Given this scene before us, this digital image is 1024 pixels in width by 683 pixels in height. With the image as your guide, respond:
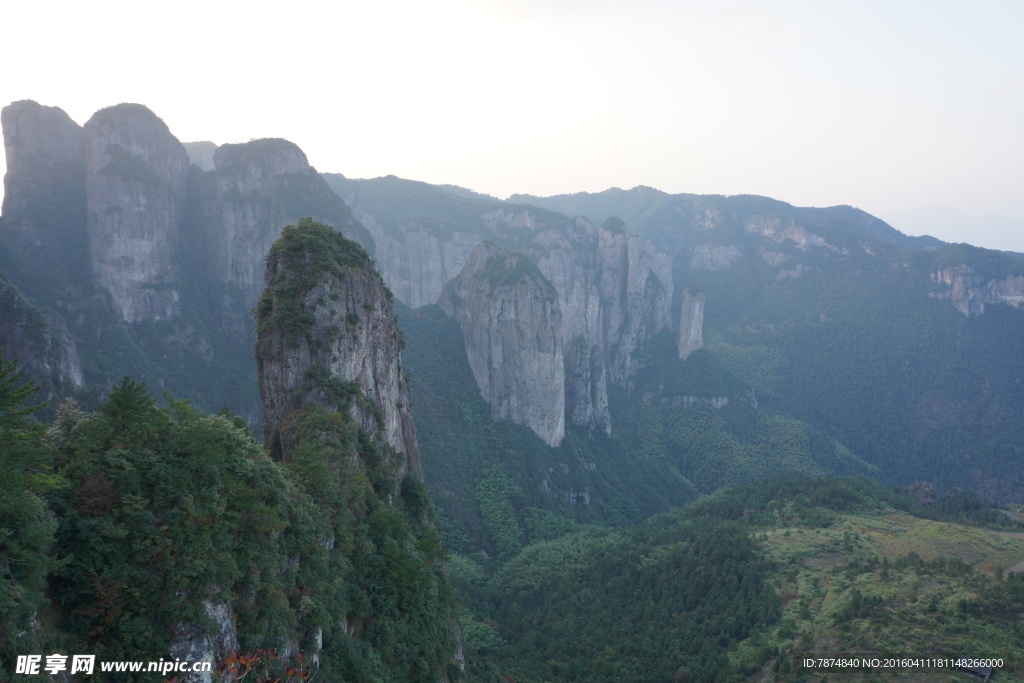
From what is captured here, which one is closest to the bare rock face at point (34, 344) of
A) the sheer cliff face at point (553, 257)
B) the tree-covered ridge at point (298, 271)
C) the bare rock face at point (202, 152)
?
the tree-covered ridge at point (298, 271)

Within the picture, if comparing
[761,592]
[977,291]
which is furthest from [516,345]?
[977,291]

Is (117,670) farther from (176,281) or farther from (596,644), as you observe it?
(176,281)

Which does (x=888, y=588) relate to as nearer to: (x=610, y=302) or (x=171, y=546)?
(x=171, y=546)

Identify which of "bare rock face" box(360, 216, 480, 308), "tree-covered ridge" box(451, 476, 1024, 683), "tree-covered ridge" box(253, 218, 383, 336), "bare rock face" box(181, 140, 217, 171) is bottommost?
"tree-covered ridge" box(451, 476, 1024, 683)

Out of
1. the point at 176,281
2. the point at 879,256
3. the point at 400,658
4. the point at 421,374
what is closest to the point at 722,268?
the point at 879,256

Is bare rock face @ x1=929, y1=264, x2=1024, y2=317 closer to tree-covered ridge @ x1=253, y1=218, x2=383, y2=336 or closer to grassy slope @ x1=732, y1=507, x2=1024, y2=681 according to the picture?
grassy slope @ x1=732, y1=507, x2=1024, y2=681

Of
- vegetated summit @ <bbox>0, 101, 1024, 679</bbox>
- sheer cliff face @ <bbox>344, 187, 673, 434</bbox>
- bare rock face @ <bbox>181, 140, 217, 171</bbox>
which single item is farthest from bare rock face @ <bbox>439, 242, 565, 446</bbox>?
bare rock face @ <bbox>181, 140, 217, 171</bbox>

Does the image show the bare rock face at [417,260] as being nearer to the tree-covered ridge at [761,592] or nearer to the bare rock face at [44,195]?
the bare rock face at [44,195]
